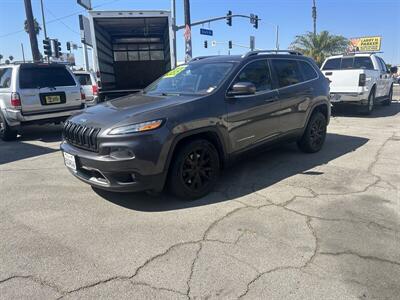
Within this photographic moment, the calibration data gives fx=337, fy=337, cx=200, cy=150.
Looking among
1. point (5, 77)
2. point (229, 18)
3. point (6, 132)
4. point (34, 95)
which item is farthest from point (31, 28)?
point (229, 18)

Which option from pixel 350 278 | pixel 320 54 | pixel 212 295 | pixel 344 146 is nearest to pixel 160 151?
pixel 212 295

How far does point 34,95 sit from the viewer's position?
7777 millimetres

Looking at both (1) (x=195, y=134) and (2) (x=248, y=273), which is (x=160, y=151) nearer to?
(1) (x=195, y=134)

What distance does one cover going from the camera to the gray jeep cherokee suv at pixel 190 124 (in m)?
3.58

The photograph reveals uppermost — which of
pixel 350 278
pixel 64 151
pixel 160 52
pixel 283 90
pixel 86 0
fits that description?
pixel 86 0

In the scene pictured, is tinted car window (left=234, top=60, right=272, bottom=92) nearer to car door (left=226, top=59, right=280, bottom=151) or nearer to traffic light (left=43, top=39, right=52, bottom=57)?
car door (left=226, top=59, right=280, bottom=151)

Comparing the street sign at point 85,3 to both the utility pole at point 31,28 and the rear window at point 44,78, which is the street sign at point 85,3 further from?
the rear window at point 44,78

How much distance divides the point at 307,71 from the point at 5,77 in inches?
273

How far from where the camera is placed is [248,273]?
108 inches

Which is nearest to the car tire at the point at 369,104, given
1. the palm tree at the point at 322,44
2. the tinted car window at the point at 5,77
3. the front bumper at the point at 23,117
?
the front bumper at the point at 23,117

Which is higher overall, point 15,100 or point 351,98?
point 15,100

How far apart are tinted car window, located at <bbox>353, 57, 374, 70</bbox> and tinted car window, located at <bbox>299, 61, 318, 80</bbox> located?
6400mm

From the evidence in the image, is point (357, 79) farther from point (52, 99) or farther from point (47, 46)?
point (47, 46)

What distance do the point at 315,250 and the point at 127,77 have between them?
10.7 metres
